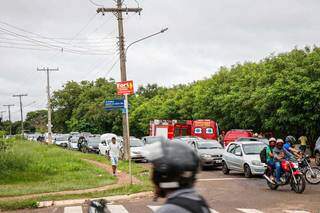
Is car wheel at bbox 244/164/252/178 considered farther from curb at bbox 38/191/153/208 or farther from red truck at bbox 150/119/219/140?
red truck at bbox 150/119/219/140

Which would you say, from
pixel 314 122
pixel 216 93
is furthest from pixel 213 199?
pixel 216 93

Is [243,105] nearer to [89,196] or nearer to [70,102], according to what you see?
[89,196]

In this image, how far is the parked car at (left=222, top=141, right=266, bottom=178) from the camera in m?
20.1

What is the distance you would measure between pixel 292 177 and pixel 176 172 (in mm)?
12873

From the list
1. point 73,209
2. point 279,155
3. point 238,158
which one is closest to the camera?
point 73,209

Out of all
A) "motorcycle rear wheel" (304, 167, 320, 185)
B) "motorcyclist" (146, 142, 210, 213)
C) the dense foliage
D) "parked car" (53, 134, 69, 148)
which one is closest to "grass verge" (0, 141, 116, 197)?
"motorcycle rear wheel" (304, 167, 320, 185)

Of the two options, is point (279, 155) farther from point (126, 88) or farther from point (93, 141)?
point (93, 141)

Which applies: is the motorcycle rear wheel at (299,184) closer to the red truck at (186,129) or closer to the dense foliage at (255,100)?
the dense foliage at (255,100)

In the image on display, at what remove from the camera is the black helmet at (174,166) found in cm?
312

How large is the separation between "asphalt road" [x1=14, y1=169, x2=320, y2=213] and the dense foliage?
1283 centimetres

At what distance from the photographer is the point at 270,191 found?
15.9 metres

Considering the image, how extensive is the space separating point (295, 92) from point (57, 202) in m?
19.5

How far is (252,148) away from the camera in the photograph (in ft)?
69.6

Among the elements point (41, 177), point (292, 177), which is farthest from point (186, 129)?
point (292, 177)
